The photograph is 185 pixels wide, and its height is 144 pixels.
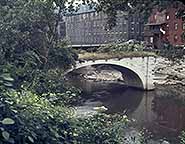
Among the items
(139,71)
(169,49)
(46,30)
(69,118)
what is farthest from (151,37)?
(69,118)

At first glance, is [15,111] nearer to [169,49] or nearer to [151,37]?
[169,49]

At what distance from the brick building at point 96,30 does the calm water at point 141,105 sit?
9980mm

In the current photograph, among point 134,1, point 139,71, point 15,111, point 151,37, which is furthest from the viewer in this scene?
point 151,37

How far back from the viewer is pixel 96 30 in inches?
1884

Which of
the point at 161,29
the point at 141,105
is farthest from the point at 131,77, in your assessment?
the point at 161,29

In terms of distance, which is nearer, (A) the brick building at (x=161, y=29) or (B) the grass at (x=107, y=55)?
(B) the grass at (x=107, y=55)

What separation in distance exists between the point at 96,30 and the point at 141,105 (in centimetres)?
2420

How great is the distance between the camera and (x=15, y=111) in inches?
104

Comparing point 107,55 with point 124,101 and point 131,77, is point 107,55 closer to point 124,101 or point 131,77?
point 124,101

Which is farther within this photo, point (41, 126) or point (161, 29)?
point (161, 29)

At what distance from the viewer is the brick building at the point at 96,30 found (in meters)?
42.8

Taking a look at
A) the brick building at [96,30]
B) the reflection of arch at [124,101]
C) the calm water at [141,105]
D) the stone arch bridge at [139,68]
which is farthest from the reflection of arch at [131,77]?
the brick building at [96,30]

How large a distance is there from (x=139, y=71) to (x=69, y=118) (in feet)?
90.2

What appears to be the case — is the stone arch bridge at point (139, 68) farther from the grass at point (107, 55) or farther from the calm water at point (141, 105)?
the calm water at point (141, 105)
